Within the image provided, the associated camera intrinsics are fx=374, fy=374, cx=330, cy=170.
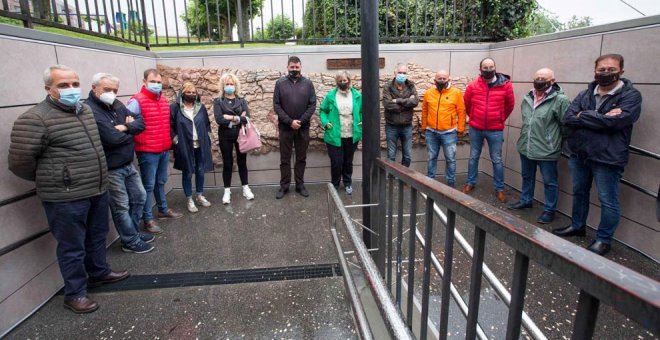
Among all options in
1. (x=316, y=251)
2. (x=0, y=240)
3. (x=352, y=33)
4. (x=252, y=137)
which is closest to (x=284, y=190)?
(x=252, y=137)

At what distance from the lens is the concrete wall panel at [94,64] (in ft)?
11.1

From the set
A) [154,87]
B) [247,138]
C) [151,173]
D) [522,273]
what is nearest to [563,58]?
[247,138]

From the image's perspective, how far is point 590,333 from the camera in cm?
72

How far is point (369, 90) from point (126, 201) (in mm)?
2598

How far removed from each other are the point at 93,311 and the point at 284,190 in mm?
2911

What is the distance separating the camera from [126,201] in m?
3.52

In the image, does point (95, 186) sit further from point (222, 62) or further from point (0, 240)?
point (222, 62)

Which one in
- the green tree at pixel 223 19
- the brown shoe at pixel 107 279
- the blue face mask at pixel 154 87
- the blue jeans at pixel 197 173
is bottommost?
the brown shoe at pixel 107 279

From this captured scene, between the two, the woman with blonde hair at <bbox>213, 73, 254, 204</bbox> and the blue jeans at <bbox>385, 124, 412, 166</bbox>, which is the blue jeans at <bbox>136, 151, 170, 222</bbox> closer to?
the woman with blonde hair at <bbox>213, 73, 254, 204</bbox>

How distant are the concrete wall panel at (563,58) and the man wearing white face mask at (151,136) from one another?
4502mm

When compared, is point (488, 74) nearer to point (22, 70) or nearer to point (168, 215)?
point (168, 215)

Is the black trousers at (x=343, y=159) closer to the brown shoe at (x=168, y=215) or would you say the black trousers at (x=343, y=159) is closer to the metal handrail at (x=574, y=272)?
the brown shoe at (x=168, y=215)

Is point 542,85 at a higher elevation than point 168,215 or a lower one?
higher

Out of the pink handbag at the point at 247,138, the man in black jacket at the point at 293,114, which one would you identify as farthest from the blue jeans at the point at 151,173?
the man in black jacket at the point at 293,114
